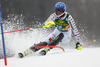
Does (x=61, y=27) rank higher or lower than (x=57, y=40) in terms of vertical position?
Result: higher

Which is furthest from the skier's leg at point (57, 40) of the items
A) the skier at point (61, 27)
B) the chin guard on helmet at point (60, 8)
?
the chin guard on helmet at point (60, 8)

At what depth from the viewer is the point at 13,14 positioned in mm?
8242

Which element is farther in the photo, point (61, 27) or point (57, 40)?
point (61, 27)

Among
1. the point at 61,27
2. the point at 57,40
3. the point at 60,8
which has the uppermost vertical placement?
the point at 60,8

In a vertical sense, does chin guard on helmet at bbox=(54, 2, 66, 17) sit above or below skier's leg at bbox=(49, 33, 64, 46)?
above

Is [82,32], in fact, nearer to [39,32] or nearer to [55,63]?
[39,32]

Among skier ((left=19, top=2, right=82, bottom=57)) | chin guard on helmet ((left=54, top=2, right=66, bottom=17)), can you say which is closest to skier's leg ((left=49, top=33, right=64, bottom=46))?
skier ((left=19, top=2, right=82, bottom=57))

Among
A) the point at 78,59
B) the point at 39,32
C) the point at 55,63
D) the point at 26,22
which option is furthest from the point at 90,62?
the point at 26,22

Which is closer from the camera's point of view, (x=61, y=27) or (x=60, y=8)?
(x=60, y=8)

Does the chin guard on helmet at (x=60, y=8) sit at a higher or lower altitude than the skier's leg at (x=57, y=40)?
higher

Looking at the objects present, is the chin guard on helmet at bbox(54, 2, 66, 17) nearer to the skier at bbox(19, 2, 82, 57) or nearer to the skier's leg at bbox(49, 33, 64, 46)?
the skier at bbox(19, 2, 82, 57)

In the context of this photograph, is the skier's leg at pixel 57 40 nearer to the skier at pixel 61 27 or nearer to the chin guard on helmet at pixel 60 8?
the skier at pixel 61 27

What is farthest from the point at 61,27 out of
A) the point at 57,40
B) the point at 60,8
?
the point at 60,8

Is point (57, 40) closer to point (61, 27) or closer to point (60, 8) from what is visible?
point (61, 27)
